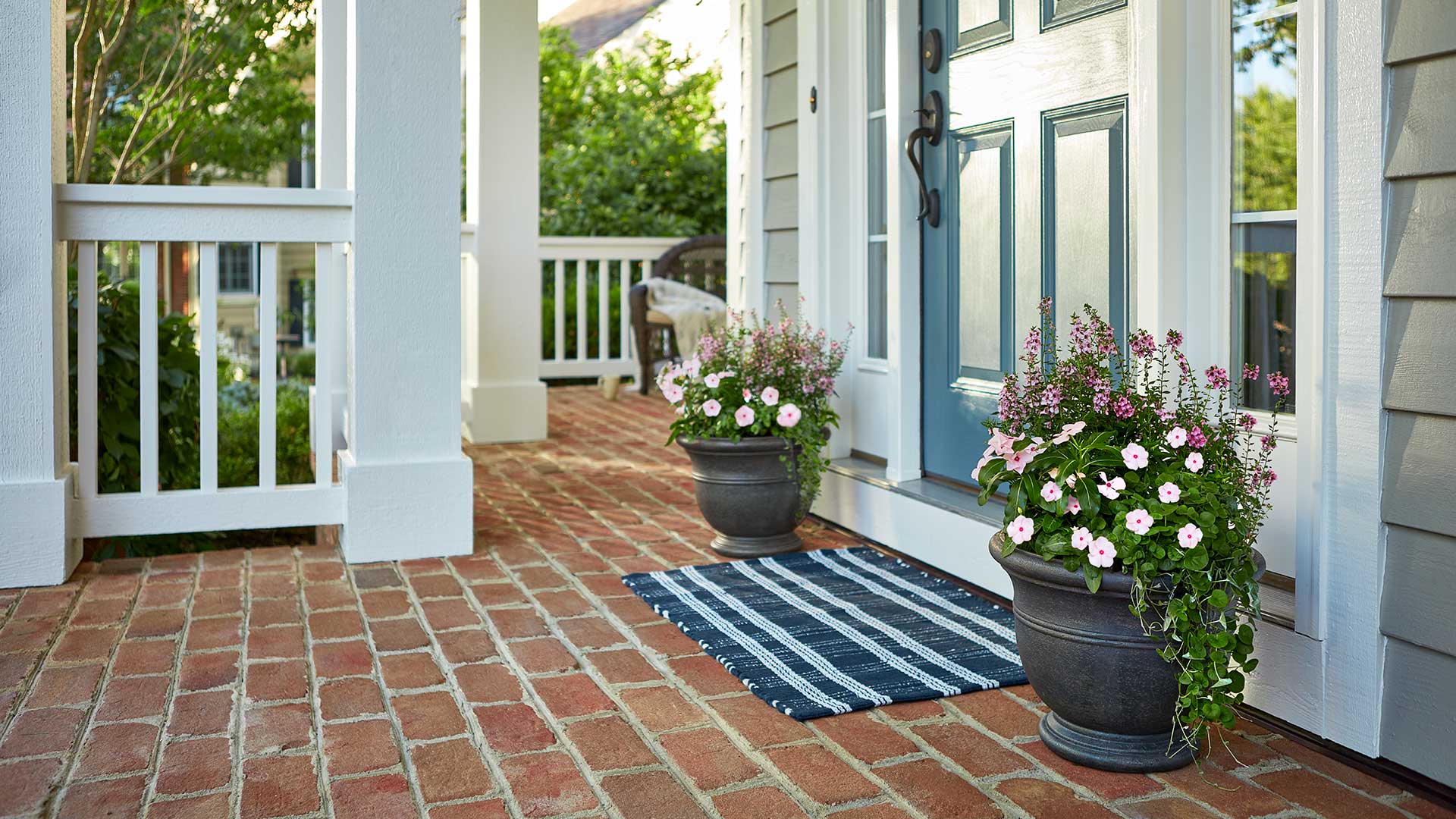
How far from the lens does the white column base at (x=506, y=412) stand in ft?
19.3

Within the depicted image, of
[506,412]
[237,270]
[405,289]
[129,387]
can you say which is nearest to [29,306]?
[129,387]

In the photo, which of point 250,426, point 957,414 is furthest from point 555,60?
point 957,414

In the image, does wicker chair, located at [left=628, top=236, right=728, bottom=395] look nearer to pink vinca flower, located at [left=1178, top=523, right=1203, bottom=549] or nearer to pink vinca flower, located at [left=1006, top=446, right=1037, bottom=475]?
pink vinca flower, located at [left=1006, top=446, right=1037, bottom=475]

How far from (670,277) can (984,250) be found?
16.8ft

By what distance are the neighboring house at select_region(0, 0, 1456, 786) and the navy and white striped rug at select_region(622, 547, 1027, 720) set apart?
18 centimetres

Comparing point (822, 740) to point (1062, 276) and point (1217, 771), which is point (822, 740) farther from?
point (1062, 276)

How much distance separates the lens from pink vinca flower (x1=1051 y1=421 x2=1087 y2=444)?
2.03m

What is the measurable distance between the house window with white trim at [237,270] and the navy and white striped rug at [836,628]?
48.5 ft

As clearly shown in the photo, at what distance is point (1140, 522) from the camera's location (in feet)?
6.26

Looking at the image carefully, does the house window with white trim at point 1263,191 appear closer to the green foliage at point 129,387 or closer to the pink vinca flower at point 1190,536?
the pink vinca flower at point 1190,536

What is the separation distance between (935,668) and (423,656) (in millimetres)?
1082

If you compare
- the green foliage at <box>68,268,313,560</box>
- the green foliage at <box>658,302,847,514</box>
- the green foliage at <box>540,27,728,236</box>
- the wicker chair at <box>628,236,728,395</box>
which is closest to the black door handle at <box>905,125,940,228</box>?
the green foliage at <box>658,302,847,514</box>

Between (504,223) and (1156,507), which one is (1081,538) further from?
(504,223)

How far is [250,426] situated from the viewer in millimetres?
5641
